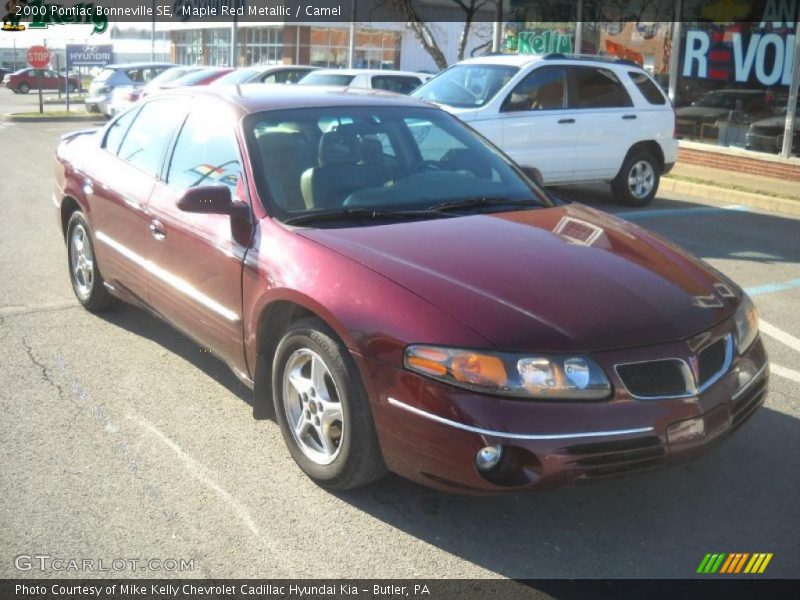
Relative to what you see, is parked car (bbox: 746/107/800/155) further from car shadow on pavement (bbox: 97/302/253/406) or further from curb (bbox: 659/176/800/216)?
car shadow on pavement (bbox: 97/302/253/406)

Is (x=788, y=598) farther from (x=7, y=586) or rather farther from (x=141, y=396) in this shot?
(x=141, y=396)

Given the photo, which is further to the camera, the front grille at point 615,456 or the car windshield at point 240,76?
the car windshield at point 240,76

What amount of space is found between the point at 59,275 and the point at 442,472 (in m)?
5.10

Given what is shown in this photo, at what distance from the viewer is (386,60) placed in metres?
38.5

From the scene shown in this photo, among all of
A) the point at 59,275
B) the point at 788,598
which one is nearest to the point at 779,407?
the point at 788,598

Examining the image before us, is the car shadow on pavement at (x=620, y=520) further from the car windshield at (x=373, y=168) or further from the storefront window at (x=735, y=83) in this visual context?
the storefront window at (x=735, y=83)

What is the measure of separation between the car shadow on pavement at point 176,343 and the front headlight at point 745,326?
2426mm

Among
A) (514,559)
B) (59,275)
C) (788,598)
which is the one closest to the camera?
(788,598)

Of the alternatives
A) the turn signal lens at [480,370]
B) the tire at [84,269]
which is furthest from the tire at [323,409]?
the tire at [84,269]

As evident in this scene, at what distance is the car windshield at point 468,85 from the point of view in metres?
10.7

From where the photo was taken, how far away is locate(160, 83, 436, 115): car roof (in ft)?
15.7

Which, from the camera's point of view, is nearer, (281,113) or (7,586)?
(7,586)

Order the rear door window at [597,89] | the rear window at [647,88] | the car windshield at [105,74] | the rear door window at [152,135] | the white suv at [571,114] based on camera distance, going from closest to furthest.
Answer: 1. the rear door window at [152,135]
2. the white suv at [571,114]
3. the rear door window at [597,89]
4. the rear window at [647,88]
5. the car windshield at [105,74]

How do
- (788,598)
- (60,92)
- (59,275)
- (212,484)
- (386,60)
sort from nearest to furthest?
1. (788,598)
2. (212,484)
3. (59,275)
4. (386,60)
5. (60,92)
